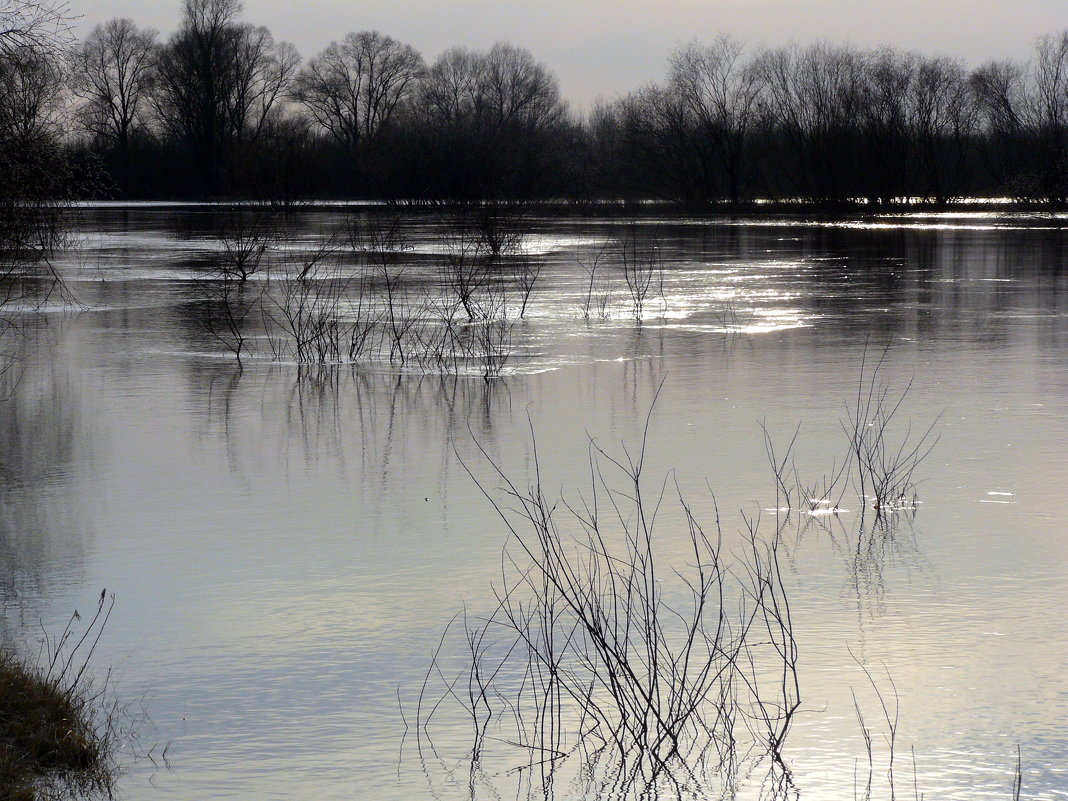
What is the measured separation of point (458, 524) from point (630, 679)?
2637 millimetres

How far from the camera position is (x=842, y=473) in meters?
8.46

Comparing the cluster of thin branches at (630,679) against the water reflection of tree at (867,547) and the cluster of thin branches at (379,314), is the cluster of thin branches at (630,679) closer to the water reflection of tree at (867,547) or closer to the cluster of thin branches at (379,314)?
the water reflection of tree at (867,547)

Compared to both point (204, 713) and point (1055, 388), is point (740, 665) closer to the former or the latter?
point (204, 713)

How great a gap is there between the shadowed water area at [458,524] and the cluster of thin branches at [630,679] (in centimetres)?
10

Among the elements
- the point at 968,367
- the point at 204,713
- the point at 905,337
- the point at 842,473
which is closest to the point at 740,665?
the point at 204,713

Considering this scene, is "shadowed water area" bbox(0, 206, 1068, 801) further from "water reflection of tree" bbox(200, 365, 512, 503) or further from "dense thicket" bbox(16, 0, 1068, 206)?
"dense thicket" bbox(16, 0, 1068, 206)

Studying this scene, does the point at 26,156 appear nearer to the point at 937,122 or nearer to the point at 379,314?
the point at 379,314

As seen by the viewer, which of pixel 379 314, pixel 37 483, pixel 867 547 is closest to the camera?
pixel 867 547

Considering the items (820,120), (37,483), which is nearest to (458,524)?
(37,483)

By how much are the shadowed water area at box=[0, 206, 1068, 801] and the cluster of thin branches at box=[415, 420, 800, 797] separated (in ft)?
0.34

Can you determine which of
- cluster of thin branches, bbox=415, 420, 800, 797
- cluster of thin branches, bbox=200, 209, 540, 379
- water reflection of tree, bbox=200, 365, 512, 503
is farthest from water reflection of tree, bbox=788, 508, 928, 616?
cluster of thin branches, bbox=200, 209, 540, 379

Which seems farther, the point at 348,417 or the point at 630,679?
the point at 348,417

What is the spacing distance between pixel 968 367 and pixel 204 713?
973 cm

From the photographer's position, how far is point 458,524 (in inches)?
294
